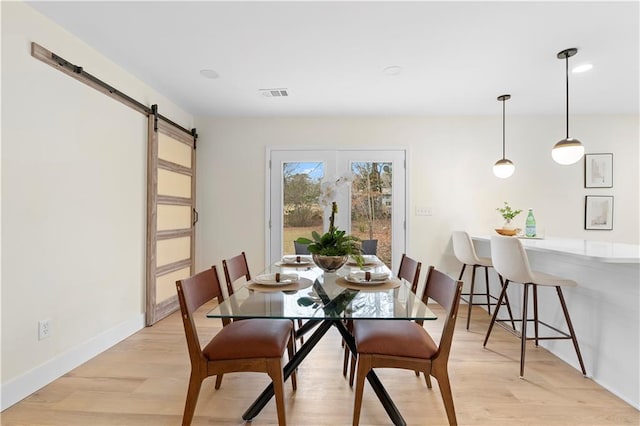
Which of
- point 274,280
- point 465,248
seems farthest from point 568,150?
point 274,280

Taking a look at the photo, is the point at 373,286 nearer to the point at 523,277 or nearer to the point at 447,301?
the point at 447,301

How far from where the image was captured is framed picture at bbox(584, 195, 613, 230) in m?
3.96

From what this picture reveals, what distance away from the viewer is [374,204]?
4.09 meters

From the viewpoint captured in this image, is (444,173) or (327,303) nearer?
(327,303)

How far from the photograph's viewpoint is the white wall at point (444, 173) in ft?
13.1

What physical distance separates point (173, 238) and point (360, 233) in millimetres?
2220

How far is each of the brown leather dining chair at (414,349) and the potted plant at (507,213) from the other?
8.12ft

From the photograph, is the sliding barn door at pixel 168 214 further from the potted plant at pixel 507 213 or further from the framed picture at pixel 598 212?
the framed picture at pixel 598 212

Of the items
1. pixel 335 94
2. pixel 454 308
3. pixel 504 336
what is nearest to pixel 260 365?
pixel 454 308

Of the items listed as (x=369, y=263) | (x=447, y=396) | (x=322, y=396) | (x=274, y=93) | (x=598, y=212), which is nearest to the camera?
(x=447, y=396)

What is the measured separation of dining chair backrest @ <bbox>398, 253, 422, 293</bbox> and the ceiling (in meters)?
1.57

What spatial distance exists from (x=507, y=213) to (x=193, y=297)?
358 cm

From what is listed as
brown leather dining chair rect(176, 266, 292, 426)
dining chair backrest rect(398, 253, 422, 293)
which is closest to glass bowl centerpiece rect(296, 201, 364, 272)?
dining chair backrest rect(398, 253, 422, 293)

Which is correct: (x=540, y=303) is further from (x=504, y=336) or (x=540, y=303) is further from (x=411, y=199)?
(x=411, y=199)
